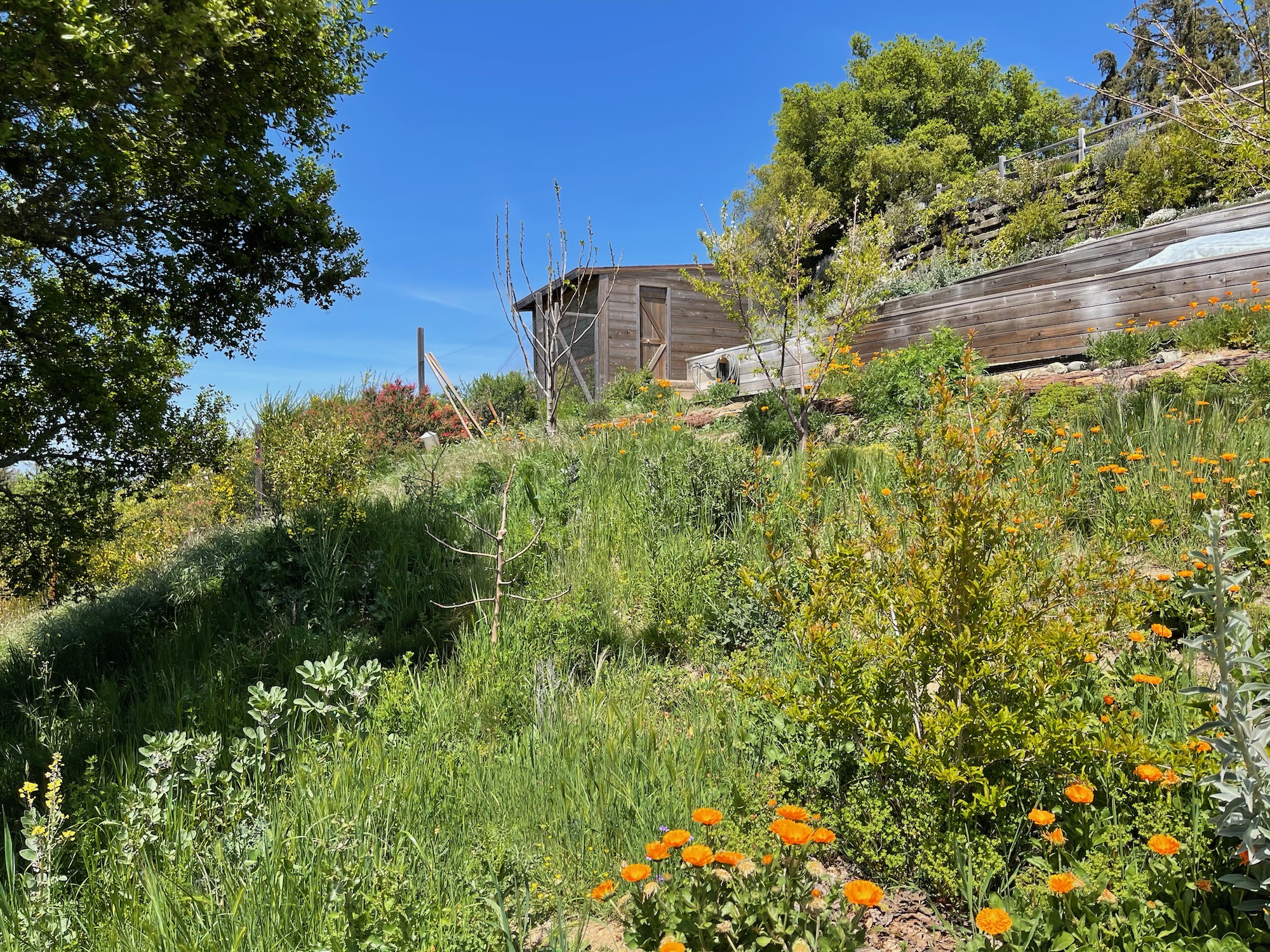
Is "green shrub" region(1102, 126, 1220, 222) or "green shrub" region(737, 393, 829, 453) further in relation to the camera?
"green shrub" region(1102, 126, 1220, 222)

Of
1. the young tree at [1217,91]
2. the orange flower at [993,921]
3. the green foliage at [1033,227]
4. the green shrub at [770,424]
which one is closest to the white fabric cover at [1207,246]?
the green shrub at [770,424]

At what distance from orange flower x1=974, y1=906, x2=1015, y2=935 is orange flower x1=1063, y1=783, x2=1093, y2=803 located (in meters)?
0.40

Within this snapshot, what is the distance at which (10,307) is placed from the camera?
503 centimetres

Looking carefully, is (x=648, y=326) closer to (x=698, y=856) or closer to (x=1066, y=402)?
(x=1066, y=402)

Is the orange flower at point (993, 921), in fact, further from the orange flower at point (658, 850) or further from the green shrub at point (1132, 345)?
the green shrub at point (1132, 345)

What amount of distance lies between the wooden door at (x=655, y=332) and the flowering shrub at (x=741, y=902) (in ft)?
63.4

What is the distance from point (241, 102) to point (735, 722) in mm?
5373

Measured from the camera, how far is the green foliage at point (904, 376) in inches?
334

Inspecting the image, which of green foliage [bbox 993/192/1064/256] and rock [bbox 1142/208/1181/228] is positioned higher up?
green foliage [bbox 993/192/1064/256]

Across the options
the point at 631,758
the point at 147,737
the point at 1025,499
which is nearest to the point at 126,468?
the point at 147,737

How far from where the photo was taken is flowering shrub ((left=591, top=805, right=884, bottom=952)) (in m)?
1.51

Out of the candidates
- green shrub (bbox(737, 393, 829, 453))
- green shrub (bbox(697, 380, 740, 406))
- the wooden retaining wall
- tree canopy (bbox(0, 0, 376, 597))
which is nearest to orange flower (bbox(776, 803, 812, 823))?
tree canopy (bbox(0, 0, 376, 597))

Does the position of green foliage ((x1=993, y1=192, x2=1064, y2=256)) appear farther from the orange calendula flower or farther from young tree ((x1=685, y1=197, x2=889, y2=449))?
the orange calendula flower

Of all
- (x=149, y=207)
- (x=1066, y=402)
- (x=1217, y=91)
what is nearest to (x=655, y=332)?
(x=1066, y=402)
